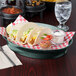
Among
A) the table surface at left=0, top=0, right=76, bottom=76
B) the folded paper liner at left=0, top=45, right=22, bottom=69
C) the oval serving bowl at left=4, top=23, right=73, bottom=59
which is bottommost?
the table surface at left=0, top=0, right=76, bottom=76

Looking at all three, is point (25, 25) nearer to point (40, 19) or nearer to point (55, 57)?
point (55, 57)

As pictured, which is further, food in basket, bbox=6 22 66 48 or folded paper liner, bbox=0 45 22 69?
food in basket, bbox=6 22 66 48

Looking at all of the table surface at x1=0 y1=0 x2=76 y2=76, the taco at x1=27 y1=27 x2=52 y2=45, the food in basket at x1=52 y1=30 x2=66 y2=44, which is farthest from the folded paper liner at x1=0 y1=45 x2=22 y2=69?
the food in basket at x1=52 y1=30 x2=66 y2=44

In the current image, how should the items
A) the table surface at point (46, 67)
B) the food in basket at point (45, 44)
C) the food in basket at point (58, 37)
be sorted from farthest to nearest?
the food in basket at point (58, 37), the food in basket at point (45, 44), the table surface at point (46, 67)

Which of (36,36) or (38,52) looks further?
Result: (36,36)

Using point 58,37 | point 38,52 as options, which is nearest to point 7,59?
point 38,52

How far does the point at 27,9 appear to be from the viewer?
6.50 ft

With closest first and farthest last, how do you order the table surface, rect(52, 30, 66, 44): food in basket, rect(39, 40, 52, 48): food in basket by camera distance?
the table surface, rect(39, 40, 52, 48): food in basket, rect(52, 30, 66, 44): food in basket

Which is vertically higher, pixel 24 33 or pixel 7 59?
pixel 24 33

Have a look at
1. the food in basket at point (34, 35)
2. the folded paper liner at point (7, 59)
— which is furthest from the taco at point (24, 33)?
the folded paper liner at point (7, 59)

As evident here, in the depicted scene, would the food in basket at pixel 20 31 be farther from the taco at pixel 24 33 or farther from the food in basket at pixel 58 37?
the food in basket at pixel 58 37

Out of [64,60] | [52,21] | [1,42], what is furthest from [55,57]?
[52,21]

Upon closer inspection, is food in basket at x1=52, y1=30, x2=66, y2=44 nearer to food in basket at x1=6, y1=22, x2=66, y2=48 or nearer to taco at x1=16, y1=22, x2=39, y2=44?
food in basket at x1=6, y1=22, x2=66, y2=48

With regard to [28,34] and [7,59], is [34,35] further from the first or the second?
[7,59]
